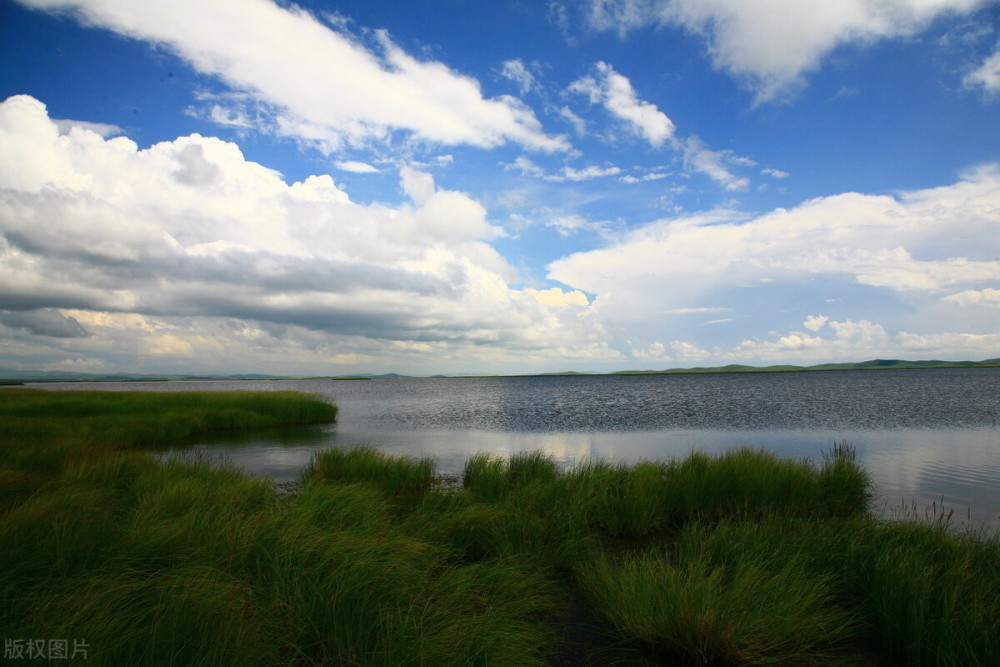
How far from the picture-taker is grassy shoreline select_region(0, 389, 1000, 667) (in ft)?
13.5

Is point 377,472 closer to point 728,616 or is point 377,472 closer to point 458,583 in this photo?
point 458,583

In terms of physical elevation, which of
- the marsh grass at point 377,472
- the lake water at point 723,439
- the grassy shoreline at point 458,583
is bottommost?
the lake water at point 723,439

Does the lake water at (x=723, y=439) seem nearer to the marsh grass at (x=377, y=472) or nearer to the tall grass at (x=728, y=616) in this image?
the marsh grass at (x=377, y=472)

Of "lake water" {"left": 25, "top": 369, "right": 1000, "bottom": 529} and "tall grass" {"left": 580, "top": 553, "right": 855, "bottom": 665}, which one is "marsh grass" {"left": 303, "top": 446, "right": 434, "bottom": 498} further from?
"tall grass" {"left": 580, "top": 553, "right": 855, "bottom": 665}

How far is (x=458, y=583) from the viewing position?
5.43 m

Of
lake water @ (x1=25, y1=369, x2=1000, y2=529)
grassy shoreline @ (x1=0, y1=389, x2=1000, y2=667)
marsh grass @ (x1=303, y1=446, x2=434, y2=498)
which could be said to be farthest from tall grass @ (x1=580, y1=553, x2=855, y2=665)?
lake water @ (x1=25, y1=369, x2=1000, y2=529)

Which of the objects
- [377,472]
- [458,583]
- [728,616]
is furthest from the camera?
[377,472]

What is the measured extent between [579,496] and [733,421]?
27.9 metres

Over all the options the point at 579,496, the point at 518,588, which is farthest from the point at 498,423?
the point at 518,588

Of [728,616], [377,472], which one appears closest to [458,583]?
[728,616]

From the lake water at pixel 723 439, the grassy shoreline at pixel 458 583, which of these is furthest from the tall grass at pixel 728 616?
the lake water at pixel 723 439

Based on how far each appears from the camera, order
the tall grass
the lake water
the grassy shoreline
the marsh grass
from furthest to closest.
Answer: the lake water < the marsh grass < the tall grass < the grassy shoreline

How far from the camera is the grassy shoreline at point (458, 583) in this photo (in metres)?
4.10

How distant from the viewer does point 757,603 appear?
201 inches
